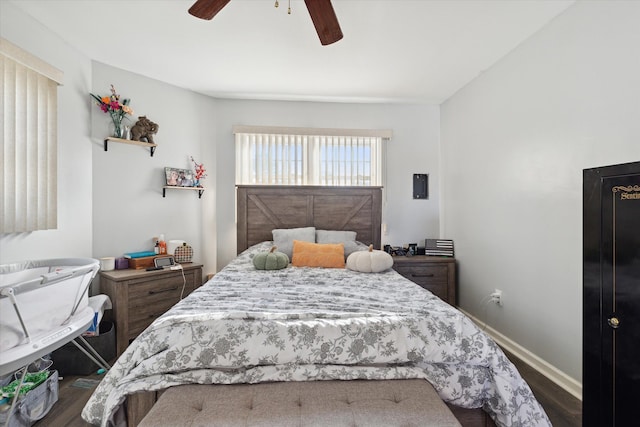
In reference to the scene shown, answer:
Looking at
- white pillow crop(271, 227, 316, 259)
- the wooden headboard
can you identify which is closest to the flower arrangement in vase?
the wooden headboard

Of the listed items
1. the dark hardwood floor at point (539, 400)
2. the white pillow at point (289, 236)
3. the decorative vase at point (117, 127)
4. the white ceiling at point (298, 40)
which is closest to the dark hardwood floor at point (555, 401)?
the dark hardwood floor at point (539, 400)

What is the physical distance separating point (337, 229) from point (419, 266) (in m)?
1.03

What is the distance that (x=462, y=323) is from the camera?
1483mm

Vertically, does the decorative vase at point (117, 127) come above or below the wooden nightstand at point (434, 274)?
above

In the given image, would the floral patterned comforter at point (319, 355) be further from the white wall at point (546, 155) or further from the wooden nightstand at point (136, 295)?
the wooden nightstand at point (136, 295)

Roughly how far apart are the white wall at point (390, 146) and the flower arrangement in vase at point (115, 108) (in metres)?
1.00

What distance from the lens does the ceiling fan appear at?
1.55 m

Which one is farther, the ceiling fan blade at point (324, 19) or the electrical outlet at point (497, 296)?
the electrical outlet at point (497, 296)

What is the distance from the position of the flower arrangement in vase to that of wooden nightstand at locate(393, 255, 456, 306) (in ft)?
10.2

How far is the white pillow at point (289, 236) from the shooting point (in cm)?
309

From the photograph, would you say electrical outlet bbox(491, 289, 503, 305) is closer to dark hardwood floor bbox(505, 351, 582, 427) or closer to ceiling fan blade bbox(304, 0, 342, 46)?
dark hardwood floor bbox(505, 351, 582, 427)

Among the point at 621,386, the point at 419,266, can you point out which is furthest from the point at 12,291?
the point at 419,266

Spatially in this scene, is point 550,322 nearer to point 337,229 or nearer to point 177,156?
point 337,229

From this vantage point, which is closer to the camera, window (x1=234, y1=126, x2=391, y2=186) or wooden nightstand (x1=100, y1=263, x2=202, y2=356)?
wooden nightstand (x1=100, y1=263, x2=202, y2=356)
